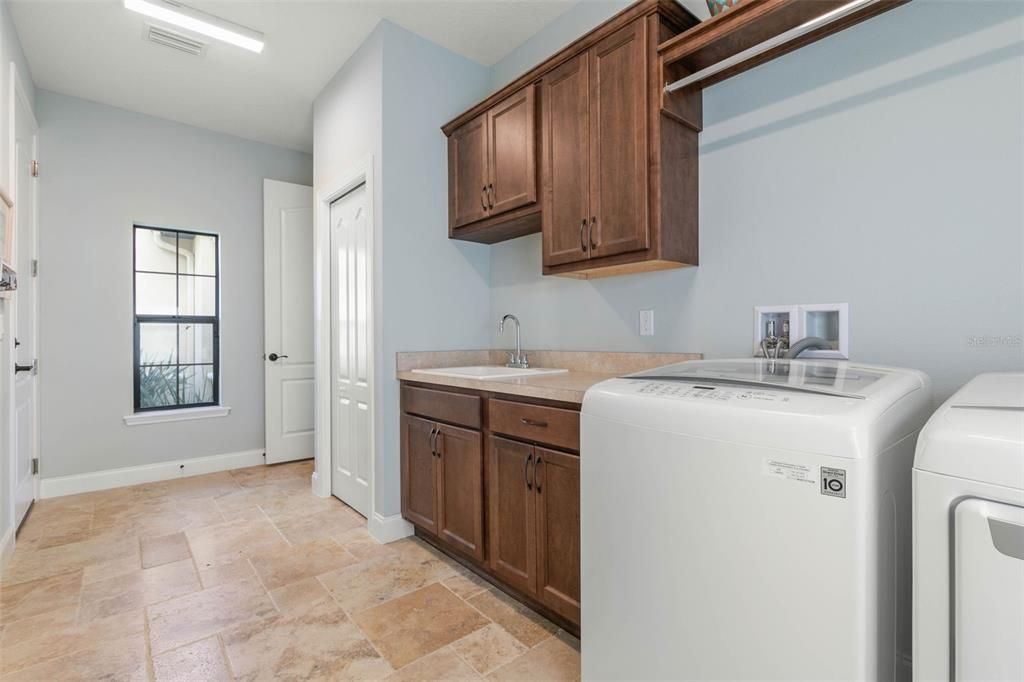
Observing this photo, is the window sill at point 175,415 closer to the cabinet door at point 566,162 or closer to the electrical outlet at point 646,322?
the cabinet door at point 566,162

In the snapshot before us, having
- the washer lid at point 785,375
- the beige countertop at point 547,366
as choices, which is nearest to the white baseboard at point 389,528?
the beige countertop at point 547,366

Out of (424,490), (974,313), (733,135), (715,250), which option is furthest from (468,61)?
(974,313)

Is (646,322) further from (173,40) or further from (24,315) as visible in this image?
(24,315)

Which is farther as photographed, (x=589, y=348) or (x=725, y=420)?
(x=589, y=348)

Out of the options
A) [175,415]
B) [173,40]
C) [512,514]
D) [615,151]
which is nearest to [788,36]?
[615,151]

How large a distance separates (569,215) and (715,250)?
0.63 meters

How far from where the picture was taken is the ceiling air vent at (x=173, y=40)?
9.16 ft

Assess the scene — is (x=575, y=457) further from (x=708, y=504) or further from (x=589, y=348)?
(x=589, y=348)

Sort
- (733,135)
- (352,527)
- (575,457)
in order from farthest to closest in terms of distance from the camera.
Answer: (352,527) → (733,135) → (575,457)

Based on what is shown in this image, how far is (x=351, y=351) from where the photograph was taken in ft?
10.4

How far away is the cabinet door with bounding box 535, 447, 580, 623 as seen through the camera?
1736 mm

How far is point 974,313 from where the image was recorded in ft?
4.66

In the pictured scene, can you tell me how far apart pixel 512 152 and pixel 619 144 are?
70cm

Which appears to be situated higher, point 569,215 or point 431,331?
point 569,215
